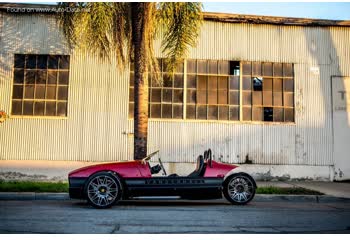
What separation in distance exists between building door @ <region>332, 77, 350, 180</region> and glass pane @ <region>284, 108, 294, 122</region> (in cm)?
155

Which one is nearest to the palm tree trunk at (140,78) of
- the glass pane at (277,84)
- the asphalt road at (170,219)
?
the asphalt road at (170,219)

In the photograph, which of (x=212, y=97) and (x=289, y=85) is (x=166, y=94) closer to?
(x=212, y=97)

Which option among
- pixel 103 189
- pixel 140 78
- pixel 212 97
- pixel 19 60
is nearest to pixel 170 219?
pixel 103 189

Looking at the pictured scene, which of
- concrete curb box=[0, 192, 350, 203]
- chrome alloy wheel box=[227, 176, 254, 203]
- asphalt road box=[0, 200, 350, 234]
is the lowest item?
concrete curb box=[0, 192, 350, 203]

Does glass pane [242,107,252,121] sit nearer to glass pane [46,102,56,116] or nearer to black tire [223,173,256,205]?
black tire [223,173,256,205]

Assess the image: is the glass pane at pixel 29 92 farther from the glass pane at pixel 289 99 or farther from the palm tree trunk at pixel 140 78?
the glass pane at pixel 289 99

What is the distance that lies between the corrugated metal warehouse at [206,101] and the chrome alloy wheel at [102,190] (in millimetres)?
6236

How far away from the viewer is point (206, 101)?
14383mm

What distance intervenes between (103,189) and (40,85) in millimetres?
7780

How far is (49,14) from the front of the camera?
1412 cm

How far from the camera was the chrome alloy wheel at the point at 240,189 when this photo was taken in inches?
326

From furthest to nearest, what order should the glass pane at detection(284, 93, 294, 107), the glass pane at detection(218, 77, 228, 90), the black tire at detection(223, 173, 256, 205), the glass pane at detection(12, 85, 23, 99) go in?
the glass pane at detection(284, 93, 294, 107)
the glass pane at detection(218, 77, 228, 90)
the glass pane at detection(12, 85, 23, 99)
the black tire at detection(223, 173, 256, 205)

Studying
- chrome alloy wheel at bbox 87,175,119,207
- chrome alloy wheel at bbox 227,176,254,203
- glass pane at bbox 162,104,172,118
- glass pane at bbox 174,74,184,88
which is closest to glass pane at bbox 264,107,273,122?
glass pane at bbox 174,74,184,88

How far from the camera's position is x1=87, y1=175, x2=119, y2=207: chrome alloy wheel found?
752cm
